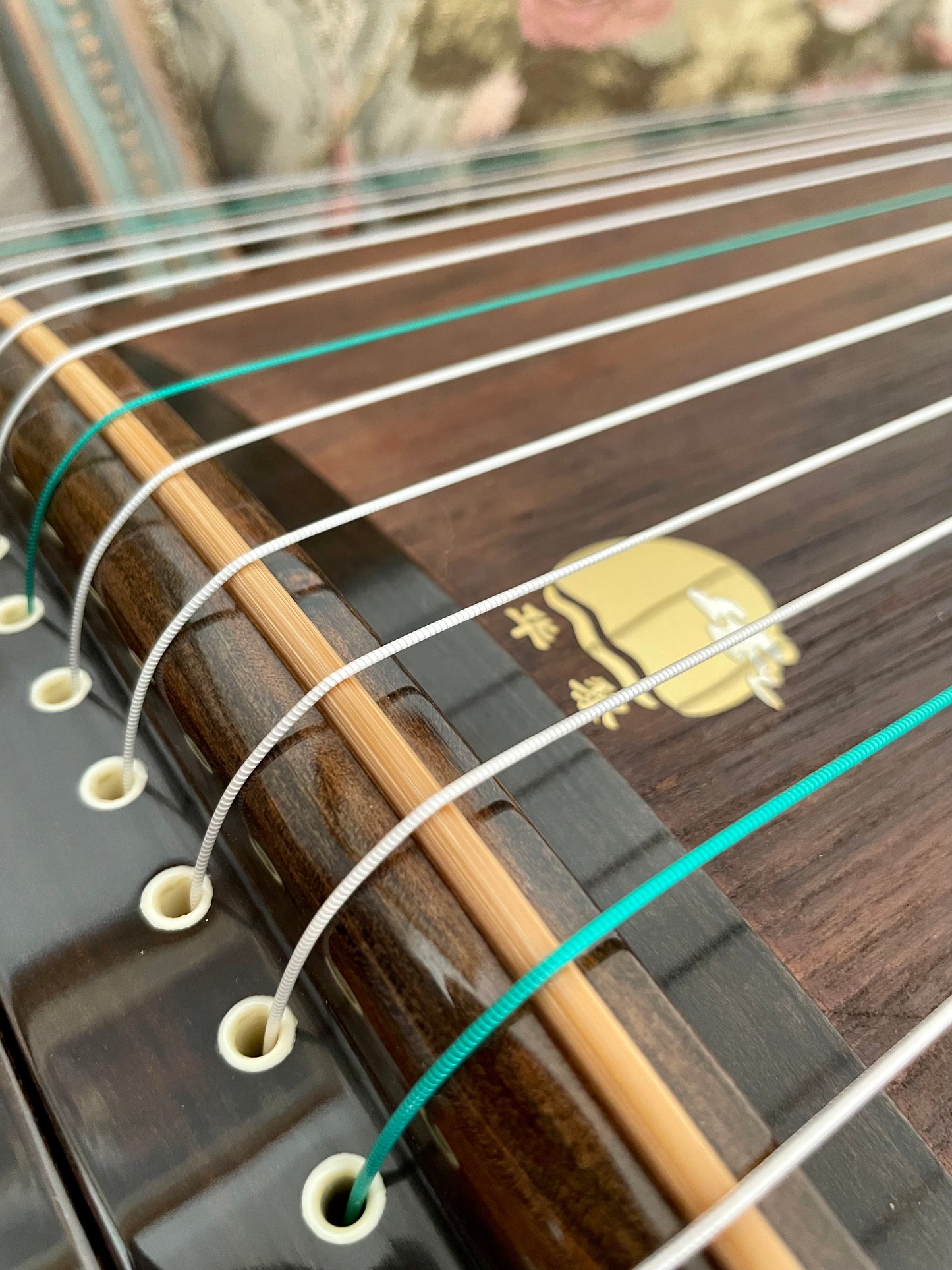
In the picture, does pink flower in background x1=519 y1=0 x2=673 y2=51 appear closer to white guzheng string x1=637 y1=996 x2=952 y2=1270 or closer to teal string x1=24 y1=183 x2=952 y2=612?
teal string x1=24 y1=183 x2=952 y2=612

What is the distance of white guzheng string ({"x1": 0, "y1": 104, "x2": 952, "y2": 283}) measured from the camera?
0.83m

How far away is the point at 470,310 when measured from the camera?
2.82 feet

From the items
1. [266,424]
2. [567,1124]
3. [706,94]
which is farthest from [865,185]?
Result: [567,1124]

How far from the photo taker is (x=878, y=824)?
480mm

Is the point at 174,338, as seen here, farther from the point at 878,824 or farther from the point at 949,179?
the point at 949,179

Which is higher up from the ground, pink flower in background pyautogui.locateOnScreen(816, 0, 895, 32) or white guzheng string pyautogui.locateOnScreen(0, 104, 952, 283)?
pink flower in background pyautogui.locateOnScreen(816, 0, 895, 32)

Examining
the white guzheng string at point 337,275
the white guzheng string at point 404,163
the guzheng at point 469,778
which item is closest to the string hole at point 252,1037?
the guzheng at point 469,778

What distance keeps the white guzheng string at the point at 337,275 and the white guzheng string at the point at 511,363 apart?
0.49 feet

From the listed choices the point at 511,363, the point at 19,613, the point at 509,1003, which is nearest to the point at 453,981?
the point at 509,1003

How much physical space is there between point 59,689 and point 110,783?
0.27 feet

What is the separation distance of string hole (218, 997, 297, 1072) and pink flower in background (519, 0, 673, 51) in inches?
43.8

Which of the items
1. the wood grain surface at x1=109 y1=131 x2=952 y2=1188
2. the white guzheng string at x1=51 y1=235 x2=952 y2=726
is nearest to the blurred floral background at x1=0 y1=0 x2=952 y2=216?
the wood grain surface at x1=109 y1=131 x2=952 y2=1188

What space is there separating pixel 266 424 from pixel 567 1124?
1.88ft

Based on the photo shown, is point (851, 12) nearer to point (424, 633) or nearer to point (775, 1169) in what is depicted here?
point (424, 633)
